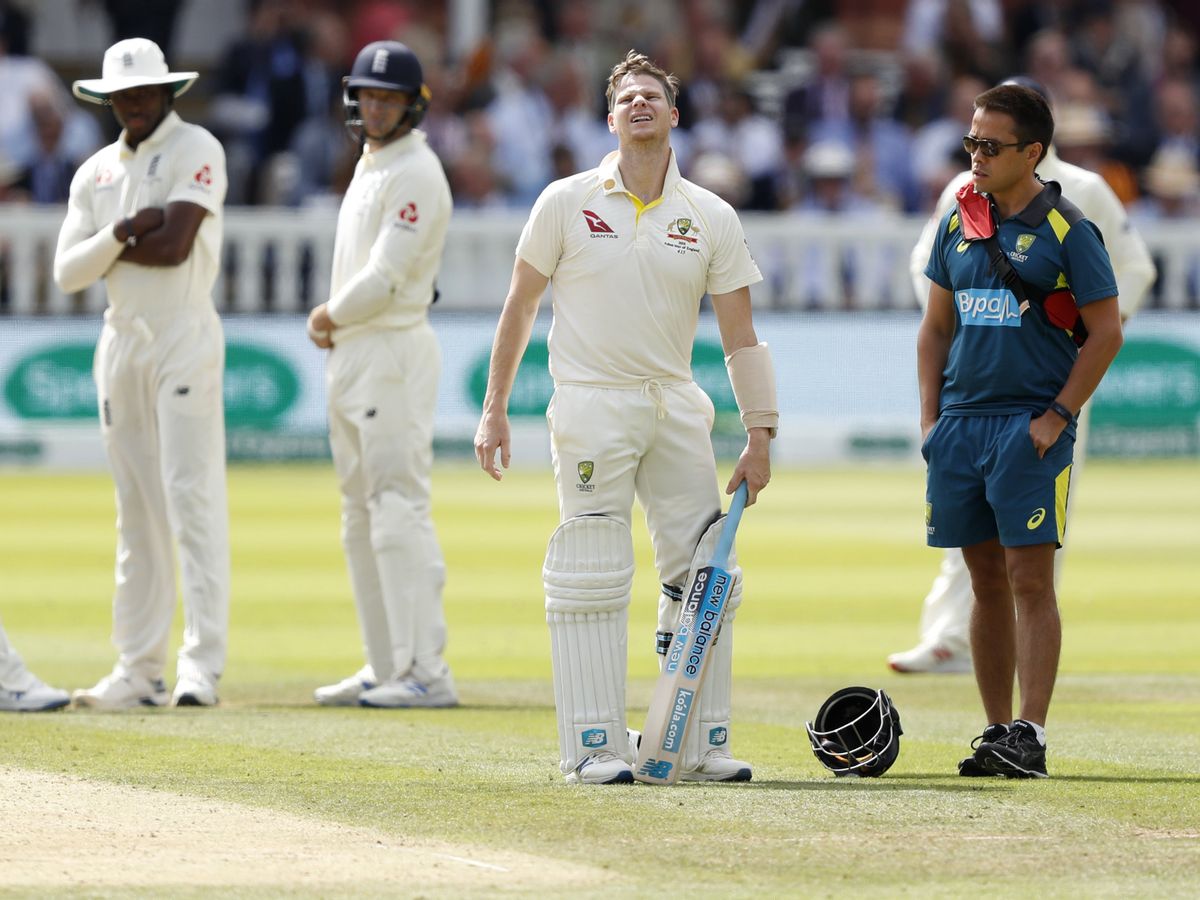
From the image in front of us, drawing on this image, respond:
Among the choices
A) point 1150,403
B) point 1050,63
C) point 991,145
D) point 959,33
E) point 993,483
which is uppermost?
point 959,33

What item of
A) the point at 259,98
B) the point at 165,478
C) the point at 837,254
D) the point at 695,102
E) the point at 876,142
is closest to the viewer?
the point at 165,478

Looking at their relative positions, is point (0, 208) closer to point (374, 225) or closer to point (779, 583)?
point (779, 583)

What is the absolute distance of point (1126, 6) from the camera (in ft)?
82.5

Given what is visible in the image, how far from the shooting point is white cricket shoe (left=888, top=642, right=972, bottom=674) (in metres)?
9.49

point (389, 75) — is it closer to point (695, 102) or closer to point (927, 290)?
point (927, 290)

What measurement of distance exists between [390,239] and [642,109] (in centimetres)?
218

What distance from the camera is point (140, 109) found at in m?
8.50

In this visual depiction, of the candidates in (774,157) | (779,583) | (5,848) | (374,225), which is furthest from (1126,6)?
(5,848)

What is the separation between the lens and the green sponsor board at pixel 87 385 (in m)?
18.6

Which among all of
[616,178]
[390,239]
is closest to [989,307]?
[616,178]

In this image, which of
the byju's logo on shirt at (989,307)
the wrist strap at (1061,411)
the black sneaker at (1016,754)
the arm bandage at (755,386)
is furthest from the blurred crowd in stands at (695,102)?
the black sneaker at (1016,754)

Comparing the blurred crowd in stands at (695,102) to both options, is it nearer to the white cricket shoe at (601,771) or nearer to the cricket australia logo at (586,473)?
the cricket australia logo at (586,473)

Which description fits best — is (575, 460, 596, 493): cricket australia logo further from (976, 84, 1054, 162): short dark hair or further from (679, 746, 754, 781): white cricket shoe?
(976, 84, 1054, 162): short dark hair

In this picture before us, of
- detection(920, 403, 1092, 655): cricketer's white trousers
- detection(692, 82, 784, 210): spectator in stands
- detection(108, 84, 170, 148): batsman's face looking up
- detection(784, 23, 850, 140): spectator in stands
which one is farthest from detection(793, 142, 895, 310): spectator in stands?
detection(108, 84, 170, 148): batsman's face looking up
